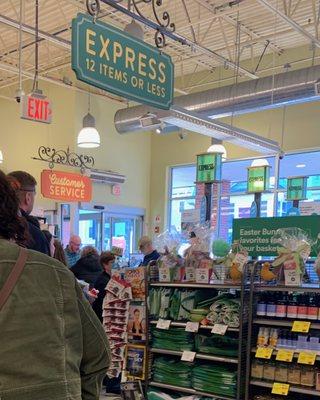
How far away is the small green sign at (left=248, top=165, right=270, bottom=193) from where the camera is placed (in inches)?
379

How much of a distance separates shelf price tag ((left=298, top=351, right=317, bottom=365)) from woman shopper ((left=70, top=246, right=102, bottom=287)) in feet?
11.2

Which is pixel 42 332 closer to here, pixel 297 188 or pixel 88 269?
pixel 88 269

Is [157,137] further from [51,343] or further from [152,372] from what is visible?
[51,343]

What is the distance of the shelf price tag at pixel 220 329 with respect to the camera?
405 cm

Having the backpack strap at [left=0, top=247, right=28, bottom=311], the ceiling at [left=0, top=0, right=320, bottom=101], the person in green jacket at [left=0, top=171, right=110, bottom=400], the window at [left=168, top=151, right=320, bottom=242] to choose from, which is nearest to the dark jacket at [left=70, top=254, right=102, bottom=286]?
the ceiling at [left=0, top=0, right=320, bottom=101]

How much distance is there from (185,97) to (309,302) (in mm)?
6900

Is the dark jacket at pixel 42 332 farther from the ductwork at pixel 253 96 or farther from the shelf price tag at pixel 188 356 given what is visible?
the ductwork at pixel 253 96

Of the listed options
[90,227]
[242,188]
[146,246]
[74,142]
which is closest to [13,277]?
[146,246]

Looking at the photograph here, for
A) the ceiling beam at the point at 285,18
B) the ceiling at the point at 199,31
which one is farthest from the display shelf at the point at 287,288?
the ceiling beam at the point at 285,18

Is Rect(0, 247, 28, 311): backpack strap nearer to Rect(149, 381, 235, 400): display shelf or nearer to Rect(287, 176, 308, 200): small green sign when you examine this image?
Rect(149, 381, 235, 400): display shelf

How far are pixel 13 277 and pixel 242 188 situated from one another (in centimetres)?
1181

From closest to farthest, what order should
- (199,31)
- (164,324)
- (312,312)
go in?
(312,312) → (164,324) → (199,31)

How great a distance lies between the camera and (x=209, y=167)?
8.28 m

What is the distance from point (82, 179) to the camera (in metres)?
9.78
